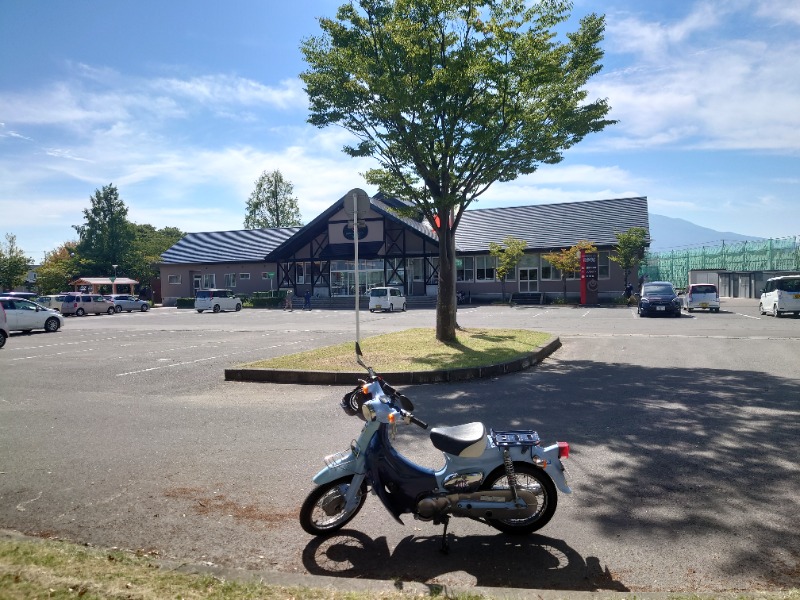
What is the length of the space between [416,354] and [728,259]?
4484 cm

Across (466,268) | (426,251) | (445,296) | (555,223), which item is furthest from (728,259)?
(445,296)

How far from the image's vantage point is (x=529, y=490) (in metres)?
4.00

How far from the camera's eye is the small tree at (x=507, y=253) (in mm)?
39094

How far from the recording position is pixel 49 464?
5602 millimetres

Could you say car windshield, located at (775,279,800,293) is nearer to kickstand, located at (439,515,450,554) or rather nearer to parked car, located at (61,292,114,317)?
kickstand, located at (439,515,450,554)

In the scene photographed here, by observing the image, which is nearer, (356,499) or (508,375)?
(356,499)

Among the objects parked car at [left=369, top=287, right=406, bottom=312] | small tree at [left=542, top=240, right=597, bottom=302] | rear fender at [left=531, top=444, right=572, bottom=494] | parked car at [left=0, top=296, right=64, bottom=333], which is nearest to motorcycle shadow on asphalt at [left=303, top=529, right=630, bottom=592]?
rear fender at [left=531, top=444, right=572, bottom=494]

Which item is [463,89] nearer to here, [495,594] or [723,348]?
[723,348]

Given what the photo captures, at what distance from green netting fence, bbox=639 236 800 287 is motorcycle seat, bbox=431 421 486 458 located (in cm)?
4172

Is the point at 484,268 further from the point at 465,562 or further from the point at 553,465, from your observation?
the point at 465,562

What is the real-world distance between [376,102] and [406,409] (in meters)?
11.1

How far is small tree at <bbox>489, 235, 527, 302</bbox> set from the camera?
39.1 meters

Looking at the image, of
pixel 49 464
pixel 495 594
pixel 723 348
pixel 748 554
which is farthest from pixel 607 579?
pixel 723 348

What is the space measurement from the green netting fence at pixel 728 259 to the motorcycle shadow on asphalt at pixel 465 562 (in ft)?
137
